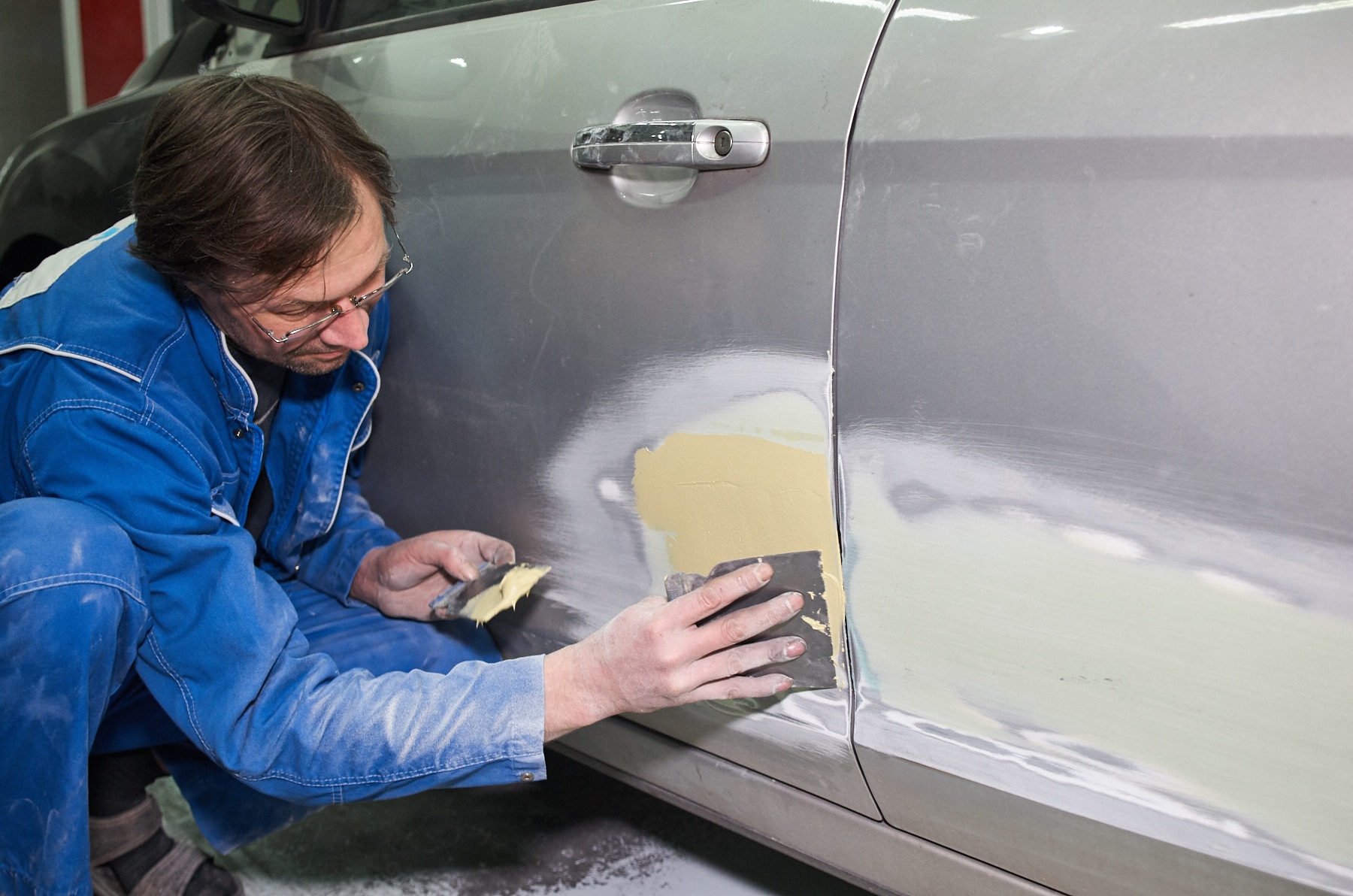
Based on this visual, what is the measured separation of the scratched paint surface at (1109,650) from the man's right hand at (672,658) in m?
0.10

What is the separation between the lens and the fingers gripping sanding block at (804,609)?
1025 millimetres

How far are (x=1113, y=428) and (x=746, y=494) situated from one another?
37 cm

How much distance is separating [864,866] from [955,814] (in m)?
0.18

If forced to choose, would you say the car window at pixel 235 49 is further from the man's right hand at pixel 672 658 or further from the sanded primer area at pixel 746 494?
the man's right hand at pixel 672 658

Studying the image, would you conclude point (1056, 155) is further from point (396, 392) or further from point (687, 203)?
point (396, 392)

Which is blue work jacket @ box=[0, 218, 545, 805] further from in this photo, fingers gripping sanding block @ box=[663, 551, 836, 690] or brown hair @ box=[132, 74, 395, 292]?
fingers gripping sanding block @ box=[663, 551, 836, 690]

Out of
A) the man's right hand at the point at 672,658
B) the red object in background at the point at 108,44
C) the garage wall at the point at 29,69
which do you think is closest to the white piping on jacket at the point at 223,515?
the man's right hand at the point at 672,658

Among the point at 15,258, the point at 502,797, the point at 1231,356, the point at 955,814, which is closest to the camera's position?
the point at 1231,356

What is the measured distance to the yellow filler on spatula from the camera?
1256mm

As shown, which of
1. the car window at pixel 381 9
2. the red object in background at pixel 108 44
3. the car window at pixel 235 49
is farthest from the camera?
the red object in background at pixel 108 44

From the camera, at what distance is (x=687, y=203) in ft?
3.47

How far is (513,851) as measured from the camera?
1.63 meters

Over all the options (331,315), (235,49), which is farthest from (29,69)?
(331,315)

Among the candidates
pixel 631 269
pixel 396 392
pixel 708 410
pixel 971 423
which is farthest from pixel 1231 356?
pixel 396 392
